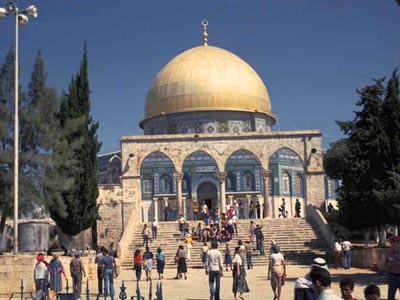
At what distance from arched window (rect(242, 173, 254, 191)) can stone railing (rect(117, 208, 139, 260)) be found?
33.2 ft

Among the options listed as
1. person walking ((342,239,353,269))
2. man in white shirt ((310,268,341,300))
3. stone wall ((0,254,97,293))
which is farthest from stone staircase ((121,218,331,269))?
man in white shirt ((310,268,341,300))

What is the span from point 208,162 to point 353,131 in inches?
553

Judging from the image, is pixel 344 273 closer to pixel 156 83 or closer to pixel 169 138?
pixel 169 138

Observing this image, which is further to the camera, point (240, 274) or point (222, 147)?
point (222, 147)

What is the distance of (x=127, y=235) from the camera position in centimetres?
2417

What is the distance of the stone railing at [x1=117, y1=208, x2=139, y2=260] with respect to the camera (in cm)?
2231

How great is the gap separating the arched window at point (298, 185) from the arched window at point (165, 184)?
751cm

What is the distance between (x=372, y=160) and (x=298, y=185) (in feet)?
62.9

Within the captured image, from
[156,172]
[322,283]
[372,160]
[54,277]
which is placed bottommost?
[54,277]

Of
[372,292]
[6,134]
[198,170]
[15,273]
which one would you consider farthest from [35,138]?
[198,170]

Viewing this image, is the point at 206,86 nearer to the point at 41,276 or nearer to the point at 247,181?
the point at 247,181

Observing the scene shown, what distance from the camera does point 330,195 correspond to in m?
43.0

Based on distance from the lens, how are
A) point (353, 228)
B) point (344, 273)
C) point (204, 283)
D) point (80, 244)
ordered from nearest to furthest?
point (204, 283)
point (344, 273)
point (353, 228)
point (80, 244)

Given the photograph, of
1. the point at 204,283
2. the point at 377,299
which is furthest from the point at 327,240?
the point at 377,299
